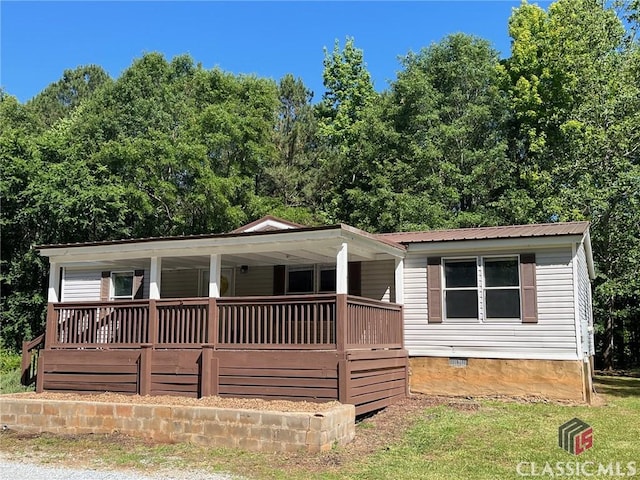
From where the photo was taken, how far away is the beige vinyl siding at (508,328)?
10.8m

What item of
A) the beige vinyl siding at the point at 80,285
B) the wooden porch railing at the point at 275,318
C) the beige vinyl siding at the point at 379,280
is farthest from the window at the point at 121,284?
the beige vinyl siding at the point at 379,280

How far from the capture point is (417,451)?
7.83 metres

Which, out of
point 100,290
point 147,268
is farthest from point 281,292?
point 100,290

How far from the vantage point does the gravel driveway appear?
6754 millimetres

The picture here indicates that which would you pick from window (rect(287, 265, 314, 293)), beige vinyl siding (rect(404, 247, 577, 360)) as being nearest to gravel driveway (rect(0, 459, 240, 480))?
beige vinyl siding (rect(404, 247, 577, 360))

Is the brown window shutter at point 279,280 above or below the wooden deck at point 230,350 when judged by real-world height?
above

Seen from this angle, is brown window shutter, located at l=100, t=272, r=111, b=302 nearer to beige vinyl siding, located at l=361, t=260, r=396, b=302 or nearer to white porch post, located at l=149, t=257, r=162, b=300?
white porch post, located at l=149, t=257, r=162, b=300

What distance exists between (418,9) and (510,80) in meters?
10.9

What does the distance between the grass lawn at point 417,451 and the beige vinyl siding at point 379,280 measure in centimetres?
293

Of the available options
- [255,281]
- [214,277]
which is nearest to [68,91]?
[255,281]

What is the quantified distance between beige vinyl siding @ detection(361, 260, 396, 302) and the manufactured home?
1.0 inches

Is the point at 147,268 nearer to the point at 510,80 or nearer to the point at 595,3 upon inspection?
the point at 510,80

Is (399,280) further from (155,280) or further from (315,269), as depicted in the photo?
(155,280)

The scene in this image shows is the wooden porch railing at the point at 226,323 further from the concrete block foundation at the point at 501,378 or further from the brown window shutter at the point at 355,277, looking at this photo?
the brown window shutter at the point at 355,277
